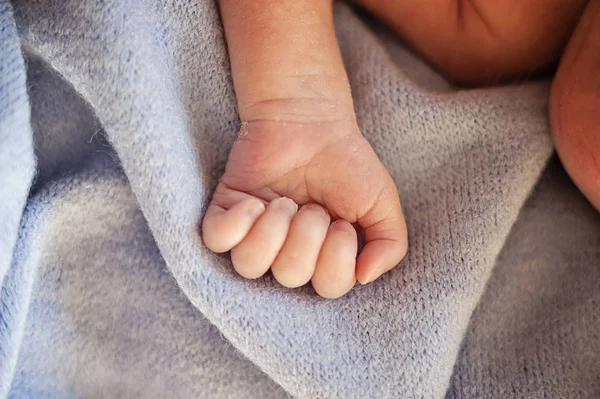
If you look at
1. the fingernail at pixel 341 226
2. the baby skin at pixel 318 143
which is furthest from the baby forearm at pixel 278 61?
the fingernail at pixel 341 226

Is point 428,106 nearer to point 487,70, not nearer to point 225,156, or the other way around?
point 487,70

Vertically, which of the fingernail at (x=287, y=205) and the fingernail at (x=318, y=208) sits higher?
the fingernail at (x=287, y=205)

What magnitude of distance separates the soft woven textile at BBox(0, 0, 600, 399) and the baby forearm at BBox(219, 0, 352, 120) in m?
0.02

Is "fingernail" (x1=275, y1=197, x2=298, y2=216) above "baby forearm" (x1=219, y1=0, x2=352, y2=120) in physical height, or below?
below

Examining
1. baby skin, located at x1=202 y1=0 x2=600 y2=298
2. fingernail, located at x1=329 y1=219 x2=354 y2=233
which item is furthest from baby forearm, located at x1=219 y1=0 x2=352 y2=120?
fingernail, located at x1=329 y1=219 x2=354 y2=233

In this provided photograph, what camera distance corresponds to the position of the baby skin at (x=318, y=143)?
498mm

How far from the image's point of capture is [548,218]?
653 millimetres

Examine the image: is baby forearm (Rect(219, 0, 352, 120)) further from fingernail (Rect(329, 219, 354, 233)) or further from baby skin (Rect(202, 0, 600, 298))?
fingernail (Rect(329, 219, 354, 233))

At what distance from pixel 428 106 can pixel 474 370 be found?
0.28 meters

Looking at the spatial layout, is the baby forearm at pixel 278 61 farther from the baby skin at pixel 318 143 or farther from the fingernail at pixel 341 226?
the fingernail at pixel 341 226

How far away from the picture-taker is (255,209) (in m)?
0.49

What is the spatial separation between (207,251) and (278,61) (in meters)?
0.20

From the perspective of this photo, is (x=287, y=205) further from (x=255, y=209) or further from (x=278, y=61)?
(x=278, y=61)

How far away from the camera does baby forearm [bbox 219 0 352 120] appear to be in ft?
1.81
